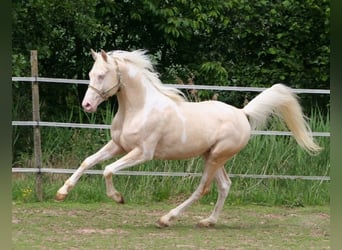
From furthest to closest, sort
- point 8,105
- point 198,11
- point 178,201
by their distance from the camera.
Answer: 1. point 198,11
2. point 178,201
3. point 8,105

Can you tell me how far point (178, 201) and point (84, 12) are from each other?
336cm

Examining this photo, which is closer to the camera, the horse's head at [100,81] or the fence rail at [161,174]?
the horse's head at [100,81]

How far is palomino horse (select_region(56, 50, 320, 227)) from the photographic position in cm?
530

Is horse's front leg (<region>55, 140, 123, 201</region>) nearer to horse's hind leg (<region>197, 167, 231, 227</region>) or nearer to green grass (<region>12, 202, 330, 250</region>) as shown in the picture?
green grass (<region>12, 202, 330, 250</region>)

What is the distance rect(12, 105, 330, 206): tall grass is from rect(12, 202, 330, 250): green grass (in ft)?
0.72

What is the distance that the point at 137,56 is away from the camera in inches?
219

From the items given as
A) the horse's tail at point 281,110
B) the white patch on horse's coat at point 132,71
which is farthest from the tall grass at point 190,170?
the white patch on horse's coat at point 132,71

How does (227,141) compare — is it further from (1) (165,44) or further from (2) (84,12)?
(1) (165,44)

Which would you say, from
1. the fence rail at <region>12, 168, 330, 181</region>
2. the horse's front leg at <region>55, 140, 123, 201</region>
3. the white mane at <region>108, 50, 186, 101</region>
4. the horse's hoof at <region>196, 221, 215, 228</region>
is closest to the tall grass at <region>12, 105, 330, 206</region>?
the fence rail at <region>12, 168, 330, 181</region>

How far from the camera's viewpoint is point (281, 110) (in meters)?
6.05

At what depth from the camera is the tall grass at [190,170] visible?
7.25m

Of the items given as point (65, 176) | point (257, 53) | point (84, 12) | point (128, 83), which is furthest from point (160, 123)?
point (257, 53)

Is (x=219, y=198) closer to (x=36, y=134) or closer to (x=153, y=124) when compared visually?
(x=153, y=124)

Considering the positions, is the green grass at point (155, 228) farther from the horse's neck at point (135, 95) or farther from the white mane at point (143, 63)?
the white mane at point (143, 63)
